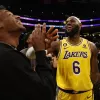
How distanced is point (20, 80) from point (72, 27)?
3183 mm

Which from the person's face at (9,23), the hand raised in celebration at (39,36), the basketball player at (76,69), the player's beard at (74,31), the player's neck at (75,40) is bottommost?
the basketball player at (76,69)

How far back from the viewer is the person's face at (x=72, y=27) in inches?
191

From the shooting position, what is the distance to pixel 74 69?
4.55 m

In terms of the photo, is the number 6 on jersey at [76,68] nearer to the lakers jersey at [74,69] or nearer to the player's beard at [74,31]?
the lakers jersey at [74,69]

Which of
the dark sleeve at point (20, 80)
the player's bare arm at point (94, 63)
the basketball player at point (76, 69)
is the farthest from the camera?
the player's bare arm at point (94, 63)

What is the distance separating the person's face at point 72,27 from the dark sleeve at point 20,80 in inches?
121

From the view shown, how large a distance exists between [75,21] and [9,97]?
329 cm

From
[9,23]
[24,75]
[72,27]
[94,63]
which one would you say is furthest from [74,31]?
[24,75]

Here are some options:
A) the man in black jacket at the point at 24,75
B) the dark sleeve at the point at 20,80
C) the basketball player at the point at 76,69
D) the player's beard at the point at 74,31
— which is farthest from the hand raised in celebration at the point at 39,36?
the player's beard at the point at 74,31

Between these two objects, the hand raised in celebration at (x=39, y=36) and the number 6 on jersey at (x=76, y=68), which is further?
the number 6 on jersey at (x=76, y=68)

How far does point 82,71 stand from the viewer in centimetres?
456

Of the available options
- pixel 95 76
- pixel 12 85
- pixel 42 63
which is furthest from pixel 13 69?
pixel 95 76

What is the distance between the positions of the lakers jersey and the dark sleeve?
269cm

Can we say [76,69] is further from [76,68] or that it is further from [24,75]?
[24,75]
